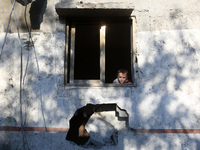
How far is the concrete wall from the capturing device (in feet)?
12.0

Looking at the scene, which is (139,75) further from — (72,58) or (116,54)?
(116,54)

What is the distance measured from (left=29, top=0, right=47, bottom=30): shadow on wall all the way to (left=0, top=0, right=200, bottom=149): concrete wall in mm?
55

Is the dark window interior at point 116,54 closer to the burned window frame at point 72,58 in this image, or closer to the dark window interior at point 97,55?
the dark window interior at point 97,55

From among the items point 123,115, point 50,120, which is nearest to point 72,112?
point 50,120

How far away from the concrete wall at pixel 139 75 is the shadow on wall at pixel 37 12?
5cm

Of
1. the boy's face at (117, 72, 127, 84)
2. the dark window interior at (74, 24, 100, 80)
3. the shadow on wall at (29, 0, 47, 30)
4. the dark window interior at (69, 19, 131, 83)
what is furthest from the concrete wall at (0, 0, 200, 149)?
the dark window interior at (74, 24, 100, 80)

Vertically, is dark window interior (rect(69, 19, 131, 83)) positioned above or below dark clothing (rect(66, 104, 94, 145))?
above

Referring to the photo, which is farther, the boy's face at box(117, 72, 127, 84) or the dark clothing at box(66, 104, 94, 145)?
the boy's face at box(117, 72, 127, 84)

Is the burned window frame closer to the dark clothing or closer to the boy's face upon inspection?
the boy's face

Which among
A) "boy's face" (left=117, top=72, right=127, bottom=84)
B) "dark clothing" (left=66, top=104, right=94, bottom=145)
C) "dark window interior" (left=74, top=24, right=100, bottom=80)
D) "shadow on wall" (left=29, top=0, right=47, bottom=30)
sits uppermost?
"shadow on wall" (left=29, top=0, right=47, bottom=30)

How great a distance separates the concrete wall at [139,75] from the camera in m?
3.65

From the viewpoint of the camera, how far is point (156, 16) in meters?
3.91

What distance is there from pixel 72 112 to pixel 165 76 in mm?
1766

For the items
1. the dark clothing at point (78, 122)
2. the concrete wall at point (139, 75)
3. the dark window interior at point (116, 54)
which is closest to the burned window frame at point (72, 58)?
the concrete wall at point (139, 75)
